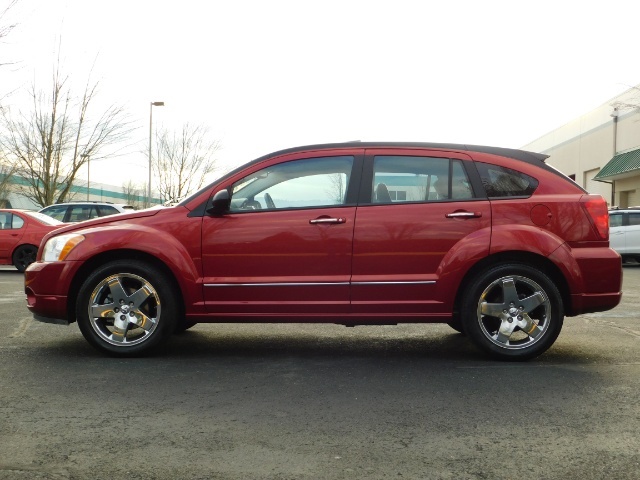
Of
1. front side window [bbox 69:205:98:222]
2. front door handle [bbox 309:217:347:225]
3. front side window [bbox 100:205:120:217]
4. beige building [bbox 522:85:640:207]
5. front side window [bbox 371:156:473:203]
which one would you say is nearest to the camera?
front door handle [bbox 309:217:347:225]

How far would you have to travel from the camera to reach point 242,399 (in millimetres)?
4543

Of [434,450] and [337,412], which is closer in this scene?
[434,450]

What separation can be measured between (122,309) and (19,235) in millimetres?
11154

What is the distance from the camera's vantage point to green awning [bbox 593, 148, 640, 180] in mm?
32906

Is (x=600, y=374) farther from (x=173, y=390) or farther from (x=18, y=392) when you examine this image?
(x=18, y=392)

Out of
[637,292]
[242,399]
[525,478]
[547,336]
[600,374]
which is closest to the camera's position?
[525,478]

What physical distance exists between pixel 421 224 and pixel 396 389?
4.95 ft

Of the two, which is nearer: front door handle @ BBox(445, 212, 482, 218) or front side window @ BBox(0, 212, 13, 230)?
front door handle @ BBox(445, 212, 482, 218)

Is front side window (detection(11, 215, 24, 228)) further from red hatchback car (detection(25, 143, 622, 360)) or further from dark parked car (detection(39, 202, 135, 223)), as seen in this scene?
red hatchback car (detection(25, 143, 622, 360))

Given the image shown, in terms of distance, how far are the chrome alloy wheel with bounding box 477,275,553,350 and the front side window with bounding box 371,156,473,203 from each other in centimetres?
79

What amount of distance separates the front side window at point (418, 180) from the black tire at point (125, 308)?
1.88 meters

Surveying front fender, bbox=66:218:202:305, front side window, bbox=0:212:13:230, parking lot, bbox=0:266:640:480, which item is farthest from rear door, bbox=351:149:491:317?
front side window, bbox=0:212:13:230

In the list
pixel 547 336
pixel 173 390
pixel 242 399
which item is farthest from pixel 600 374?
pixel 173 390

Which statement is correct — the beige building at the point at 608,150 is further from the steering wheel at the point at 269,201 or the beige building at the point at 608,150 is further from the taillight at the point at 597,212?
the steering wheel at the point at 269,201
